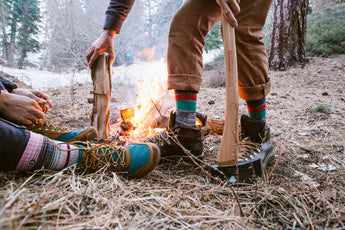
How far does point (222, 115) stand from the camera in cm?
279

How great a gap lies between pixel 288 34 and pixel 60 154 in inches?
211

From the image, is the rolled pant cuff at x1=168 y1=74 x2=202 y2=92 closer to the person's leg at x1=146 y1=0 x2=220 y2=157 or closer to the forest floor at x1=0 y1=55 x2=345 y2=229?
the person's leg at x1=146 y1=0 x2=220 y2=157

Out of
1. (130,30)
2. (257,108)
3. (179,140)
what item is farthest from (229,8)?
(130,30)

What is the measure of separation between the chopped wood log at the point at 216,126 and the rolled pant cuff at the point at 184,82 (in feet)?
2.71

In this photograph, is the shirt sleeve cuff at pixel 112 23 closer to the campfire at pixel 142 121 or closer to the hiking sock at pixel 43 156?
the campfire at pixel 142 121

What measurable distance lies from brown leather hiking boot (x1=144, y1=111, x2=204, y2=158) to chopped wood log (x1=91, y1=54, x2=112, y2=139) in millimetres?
713

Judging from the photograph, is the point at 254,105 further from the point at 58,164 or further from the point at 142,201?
the point at 58,164

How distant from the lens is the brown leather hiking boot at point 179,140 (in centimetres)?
147

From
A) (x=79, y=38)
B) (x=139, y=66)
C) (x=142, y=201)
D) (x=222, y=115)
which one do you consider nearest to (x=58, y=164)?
(x=142, y=201)

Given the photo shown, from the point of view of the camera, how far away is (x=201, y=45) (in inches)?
60.1

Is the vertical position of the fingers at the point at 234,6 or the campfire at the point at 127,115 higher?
the fingers at the point at 234,6

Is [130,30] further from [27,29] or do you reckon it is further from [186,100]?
[27,29]

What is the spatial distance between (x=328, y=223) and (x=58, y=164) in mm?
1298

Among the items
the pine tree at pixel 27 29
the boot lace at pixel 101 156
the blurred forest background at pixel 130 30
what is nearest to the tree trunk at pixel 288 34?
the blurred forest background at pixel 130 30
